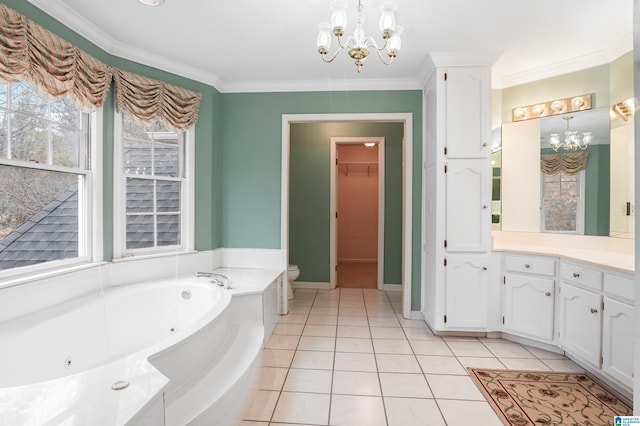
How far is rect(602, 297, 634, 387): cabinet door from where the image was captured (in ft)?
6.36

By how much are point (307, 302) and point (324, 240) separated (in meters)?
1.00

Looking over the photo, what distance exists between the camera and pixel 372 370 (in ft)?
7.72

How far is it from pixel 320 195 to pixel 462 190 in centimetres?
218

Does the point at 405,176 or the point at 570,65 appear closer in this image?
the point at 570,65

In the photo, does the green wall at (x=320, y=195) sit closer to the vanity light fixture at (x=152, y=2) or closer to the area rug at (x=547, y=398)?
the area rug at (x=547, y=398)

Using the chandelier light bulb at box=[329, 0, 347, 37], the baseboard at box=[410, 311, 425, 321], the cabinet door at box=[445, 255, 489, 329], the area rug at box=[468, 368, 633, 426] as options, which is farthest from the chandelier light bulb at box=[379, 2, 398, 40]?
the baseboard at box=[410, 311, 425, 321]

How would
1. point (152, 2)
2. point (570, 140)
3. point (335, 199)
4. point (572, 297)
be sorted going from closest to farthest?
point (152, 2)
point (572, 297)
point (570, 140)
point (335, 199)

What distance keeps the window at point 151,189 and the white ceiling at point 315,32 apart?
66 centimetres

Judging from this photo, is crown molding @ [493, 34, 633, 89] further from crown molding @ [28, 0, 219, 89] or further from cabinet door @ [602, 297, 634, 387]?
crown molding @ [28, 0, 219, 89]

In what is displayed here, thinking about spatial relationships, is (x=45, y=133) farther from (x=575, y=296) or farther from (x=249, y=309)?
(x=575, y=296)

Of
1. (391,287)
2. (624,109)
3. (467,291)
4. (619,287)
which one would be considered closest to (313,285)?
(391,287)

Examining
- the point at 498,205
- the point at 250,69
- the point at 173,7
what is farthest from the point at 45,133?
the point at 498,205

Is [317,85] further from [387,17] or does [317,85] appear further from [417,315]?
[417,315]

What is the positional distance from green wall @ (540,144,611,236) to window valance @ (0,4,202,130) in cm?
368
